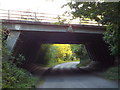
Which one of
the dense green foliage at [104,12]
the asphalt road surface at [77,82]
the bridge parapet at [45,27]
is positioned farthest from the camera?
the bridge parapet at [45,27]

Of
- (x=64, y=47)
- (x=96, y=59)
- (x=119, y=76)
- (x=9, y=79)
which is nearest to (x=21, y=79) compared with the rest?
(x=9, y=79)

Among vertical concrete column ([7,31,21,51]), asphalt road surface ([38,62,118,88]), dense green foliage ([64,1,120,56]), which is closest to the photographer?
dense green foliage ([64,1,120,56])

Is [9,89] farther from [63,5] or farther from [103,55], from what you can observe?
[103,55]

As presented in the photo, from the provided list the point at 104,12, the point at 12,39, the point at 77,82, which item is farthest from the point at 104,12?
the point at 12,39

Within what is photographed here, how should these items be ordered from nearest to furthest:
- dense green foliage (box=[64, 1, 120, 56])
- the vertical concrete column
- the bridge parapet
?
dense green foliage (box=[64, 1, 120, 56])
the vertical concrete column
the bridge parapet

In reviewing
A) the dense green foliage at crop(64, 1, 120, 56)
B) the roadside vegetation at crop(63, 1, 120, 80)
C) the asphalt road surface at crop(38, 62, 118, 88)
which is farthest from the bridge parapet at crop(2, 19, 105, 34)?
the dense green foliage at crop(64, 1, 120, 56)

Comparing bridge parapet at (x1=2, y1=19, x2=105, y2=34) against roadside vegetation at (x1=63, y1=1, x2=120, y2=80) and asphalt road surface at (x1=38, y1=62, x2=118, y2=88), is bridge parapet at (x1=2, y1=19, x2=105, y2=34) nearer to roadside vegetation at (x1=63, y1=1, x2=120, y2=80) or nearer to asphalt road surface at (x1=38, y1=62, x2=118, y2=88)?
asphalt road surface at (x1=38, y1=62, x2=118, y2=88)

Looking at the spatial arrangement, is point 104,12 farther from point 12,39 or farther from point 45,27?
point 12,39

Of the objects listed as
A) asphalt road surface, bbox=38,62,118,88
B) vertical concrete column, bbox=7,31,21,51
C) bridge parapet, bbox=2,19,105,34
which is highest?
bridge parapet, bbox=2,19,105,34

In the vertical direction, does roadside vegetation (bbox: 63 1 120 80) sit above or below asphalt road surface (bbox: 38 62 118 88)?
above

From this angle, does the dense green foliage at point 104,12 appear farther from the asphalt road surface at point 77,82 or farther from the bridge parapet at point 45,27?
the bridge parapet at point 45,27

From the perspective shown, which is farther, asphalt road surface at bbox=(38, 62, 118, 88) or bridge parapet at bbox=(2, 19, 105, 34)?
bridge parapet at bbox=(2, 19, 105, 34)

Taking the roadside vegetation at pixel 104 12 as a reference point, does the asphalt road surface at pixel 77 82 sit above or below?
below

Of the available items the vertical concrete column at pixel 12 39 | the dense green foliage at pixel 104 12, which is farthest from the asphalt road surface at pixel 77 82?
the vertical concrete column at pixel 12 39
